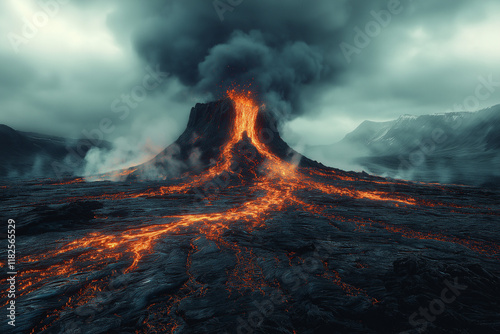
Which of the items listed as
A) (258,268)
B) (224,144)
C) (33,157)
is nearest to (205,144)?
(224,144)

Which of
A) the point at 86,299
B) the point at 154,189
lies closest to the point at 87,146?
the point at 154,189

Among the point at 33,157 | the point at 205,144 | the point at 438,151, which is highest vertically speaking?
the point at 438,151

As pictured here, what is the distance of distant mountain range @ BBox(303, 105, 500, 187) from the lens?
58916 millimetres

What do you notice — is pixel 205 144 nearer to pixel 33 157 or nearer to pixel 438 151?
pixel 33 157

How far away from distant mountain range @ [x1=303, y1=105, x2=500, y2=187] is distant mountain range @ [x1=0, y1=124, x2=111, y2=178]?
112 metres

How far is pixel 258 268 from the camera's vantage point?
294 inches

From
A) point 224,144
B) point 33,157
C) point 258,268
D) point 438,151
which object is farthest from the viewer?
point 438,151

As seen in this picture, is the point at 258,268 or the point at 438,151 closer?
the point at 258,268

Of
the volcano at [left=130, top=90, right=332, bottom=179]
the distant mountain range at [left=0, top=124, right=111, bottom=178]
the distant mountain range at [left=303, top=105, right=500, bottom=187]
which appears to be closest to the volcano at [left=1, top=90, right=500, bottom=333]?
the volcano at [left=130, top=90, right=332, bottom=179]

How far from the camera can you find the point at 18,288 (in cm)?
602

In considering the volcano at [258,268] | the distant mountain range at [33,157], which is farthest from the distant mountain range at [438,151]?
the distant mountain range at [33,157]

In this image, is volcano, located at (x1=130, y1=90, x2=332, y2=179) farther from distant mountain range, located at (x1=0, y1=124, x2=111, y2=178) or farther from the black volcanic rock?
distant mountain range, located at (x1=0, y1=124, x2=111, y2=178)

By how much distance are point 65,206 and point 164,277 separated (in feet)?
35.7

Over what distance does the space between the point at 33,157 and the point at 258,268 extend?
12908cm
